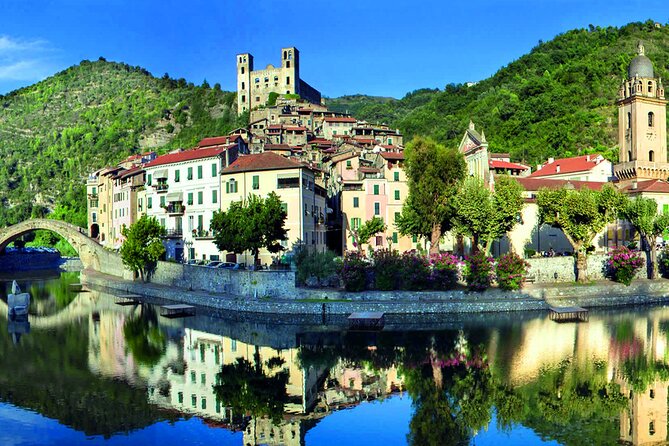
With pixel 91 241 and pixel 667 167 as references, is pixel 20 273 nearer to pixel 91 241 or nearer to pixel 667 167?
pixel 91 241

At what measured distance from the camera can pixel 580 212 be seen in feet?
166

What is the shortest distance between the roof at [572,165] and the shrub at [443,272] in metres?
37.1

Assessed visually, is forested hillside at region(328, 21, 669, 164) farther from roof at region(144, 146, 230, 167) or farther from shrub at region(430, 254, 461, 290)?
shrub at region(430, 254, 461, 290)

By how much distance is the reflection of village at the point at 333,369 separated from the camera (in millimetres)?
24594

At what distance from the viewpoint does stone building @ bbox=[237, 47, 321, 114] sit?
499 ft

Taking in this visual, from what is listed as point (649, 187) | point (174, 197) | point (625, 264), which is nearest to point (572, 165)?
point (649, 187)

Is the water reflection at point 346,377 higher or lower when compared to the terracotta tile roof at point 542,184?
lower

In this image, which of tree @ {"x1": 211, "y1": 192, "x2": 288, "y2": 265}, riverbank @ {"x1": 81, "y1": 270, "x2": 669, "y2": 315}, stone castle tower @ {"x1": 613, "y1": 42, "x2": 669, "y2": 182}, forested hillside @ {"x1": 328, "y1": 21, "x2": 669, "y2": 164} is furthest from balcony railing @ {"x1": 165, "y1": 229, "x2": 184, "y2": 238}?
forested hillside @ {"x1": 328, "y1": 21, "x2": 669, "y2": 164}

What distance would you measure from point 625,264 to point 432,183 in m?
17.0

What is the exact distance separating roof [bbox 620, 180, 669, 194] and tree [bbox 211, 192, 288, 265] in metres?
37.2

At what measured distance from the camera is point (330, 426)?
24203mm

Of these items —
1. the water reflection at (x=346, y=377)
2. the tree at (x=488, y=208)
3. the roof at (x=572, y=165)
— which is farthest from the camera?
the roof at (x=572, y=165)

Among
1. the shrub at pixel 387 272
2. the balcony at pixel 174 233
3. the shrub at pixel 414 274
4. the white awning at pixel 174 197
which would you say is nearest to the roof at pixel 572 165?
the shrub at pixel 414 274

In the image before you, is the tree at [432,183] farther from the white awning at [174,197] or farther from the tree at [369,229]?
the white awning at [174,197]
